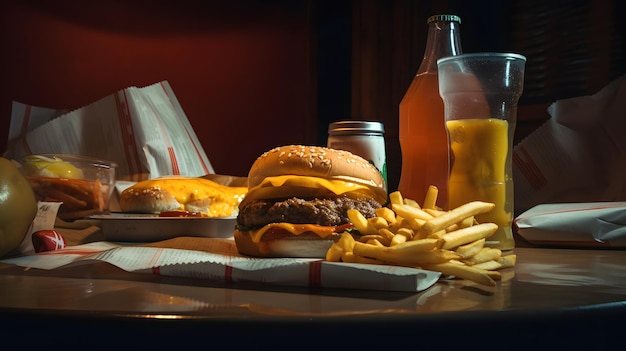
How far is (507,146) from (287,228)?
17.3 inches

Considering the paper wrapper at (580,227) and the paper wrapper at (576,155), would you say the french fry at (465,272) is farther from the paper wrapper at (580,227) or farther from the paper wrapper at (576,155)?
the paper wrapper at (576,155)

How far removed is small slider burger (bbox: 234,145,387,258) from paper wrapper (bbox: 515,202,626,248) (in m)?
0.31

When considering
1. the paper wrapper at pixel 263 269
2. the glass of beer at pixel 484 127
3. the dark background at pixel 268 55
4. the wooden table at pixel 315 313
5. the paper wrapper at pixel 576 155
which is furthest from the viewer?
the dark background at pixel 268 55

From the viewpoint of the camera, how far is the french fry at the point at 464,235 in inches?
33.5

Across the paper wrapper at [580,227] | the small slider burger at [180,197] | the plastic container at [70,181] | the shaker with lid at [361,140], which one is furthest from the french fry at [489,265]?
the plastic container at [70,181]

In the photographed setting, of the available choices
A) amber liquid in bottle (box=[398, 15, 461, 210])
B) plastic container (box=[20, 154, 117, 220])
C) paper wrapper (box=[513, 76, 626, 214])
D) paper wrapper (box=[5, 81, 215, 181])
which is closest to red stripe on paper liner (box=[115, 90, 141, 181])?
paper wrapper (box=[5, 81, 215, 181])

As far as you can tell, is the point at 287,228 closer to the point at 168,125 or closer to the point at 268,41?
the point at 168,125

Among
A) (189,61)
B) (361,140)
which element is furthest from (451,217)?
(189,61)

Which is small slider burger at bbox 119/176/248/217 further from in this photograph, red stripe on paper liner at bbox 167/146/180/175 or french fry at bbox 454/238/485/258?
french fry at bbox 454/238/485/258

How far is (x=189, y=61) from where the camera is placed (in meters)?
3.00

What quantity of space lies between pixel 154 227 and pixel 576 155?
1.19 meters

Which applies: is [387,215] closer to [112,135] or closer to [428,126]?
[428,126]

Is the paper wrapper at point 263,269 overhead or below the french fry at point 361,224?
below

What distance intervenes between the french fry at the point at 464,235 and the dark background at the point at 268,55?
4.98ft
